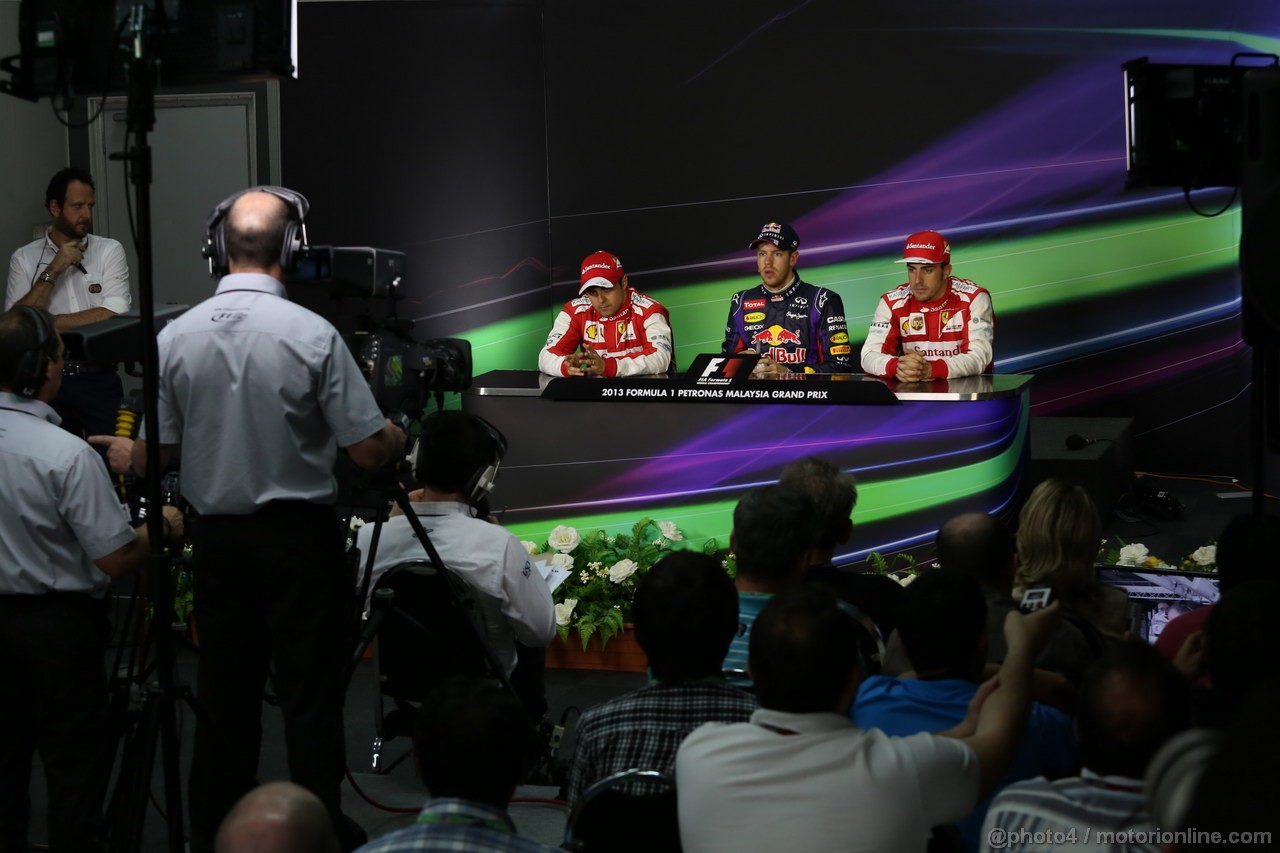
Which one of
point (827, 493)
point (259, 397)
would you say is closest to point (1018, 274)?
point (827, 493)

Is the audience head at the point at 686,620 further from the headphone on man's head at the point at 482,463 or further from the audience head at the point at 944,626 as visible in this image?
the headphone on man's head at the point at 482,463

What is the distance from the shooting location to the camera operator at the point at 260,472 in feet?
9.29

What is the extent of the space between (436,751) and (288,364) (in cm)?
121

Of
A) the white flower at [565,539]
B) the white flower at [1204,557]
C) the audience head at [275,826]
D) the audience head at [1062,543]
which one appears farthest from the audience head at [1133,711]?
the white flower at [565,539]

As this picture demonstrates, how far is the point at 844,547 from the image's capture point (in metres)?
5.51

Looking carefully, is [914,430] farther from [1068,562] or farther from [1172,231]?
[1172,231]

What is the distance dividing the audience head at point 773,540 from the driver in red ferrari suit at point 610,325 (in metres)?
3.71

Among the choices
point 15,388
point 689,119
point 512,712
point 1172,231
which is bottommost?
point 512,712

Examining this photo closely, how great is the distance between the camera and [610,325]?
6.97 m

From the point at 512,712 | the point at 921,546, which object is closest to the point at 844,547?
the point at 921,546

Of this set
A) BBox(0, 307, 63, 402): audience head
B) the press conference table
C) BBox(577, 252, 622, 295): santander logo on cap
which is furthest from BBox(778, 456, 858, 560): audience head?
BBox(577, 252, 622, 295): santander logo on cap

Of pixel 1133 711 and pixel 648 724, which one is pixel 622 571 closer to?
pixel 648 724

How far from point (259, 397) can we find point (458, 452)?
0.64 m

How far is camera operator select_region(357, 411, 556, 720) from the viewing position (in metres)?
3.31
